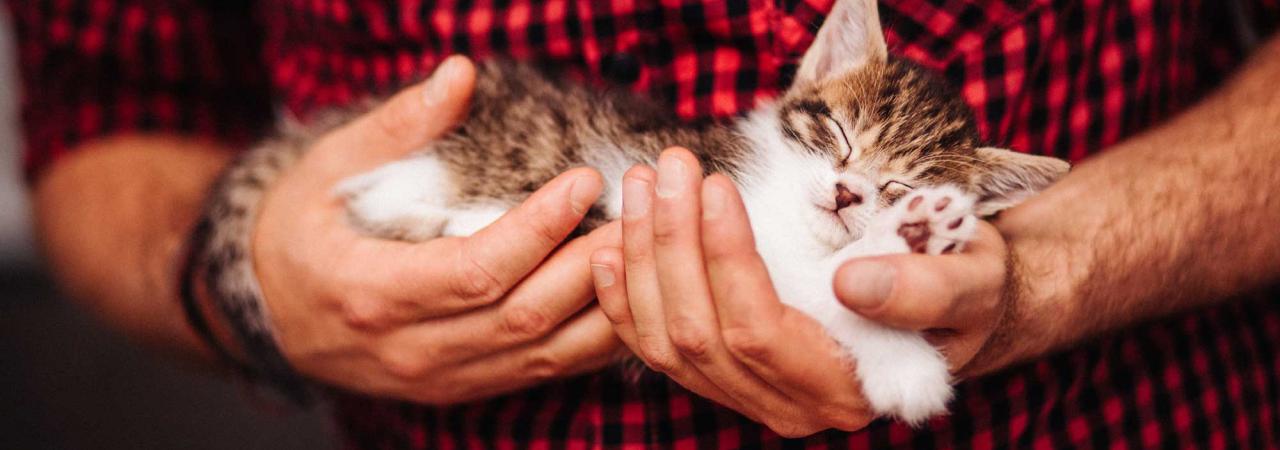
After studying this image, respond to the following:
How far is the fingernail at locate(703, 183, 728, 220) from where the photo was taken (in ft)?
2.49

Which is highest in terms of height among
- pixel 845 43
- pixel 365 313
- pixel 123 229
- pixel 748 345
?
pixel 845 43

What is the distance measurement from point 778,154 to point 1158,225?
0.49m

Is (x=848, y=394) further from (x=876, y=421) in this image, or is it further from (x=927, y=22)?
(x=927, y=22)

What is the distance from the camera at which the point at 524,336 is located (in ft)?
3.12

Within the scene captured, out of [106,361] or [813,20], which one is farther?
[106,361]

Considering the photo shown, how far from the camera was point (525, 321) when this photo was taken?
0.93 meters

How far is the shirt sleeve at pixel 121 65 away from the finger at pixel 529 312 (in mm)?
911

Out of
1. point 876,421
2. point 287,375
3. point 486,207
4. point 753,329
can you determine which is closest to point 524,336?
point 486,207

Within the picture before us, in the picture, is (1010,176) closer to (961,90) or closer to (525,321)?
(961,90)

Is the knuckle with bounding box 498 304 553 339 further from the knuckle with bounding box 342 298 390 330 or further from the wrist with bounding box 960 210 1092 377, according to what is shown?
the wrist with bounding box 960 210 1092 377

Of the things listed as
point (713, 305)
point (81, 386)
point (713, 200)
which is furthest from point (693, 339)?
point (81, 386)

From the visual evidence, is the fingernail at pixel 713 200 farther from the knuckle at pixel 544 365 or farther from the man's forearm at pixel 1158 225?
the man's forearm at pixel 1158 225

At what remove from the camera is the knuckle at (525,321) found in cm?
93

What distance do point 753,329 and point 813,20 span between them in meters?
0.48
